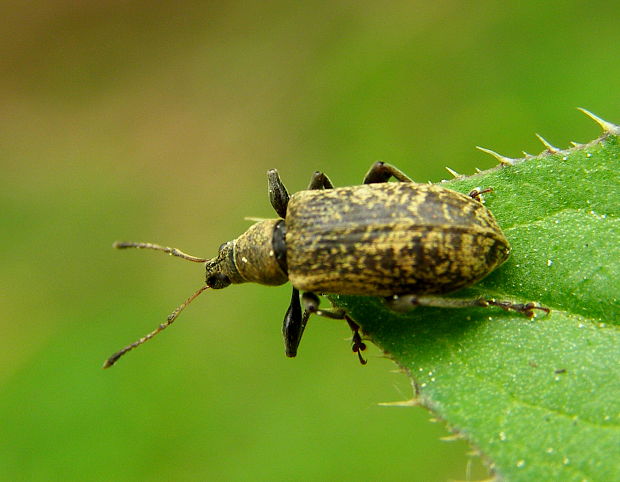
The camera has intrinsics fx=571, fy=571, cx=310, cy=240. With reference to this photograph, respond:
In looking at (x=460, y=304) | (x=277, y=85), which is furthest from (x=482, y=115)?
(x=460, y=304)

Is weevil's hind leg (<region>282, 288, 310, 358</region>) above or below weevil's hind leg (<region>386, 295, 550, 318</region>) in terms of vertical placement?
below

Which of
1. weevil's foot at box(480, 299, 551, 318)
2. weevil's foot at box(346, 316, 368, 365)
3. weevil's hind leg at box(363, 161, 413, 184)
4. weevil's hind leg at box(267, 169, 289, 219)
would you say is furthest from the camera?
weevil's hind leg at box(267, 169, 289, 219)

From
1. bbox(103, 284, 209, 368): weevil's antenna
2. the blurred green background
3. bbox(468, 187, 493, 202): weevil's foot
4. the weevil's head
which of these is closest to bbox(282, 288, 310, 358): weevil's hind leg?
the weevil's head

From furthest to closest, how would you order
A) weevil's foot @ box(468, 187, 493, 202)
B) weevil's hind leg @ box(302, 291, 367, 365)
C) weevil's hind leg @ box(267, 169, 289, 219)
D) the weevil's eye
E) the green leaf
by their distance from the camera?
the weevil's eye
weevil's hind leg @ box(267, 169, 289, 219)
weevil's hind leg @ box(302, 291, 367, 365)
weevil's foot @ box(468, 187, 493, 202)
the green leaf


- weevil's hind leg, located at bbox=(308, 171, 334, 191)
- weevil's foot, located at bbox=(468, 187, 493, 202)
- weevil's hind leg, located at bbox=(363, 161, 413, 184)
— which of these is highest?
weevil's foot, located at bbox=(468, 187, 493, 202)

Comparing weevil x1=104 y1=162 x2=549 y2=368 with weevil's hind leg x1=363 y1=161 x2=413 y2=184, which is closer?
weevil x1=104 y1=162 x2=549 y2=368

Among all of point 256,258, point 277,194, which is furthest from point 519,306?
point 277,194

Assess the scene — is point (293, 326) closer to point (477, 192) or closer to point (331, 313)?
point (331, 313)

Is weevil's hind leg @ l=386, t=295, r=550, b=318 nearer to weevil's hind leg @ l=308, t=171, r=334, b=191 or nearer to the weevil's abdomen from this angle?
the weevil's abdomen

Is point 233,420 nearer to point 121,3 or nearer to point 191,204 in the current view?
point 191,204
